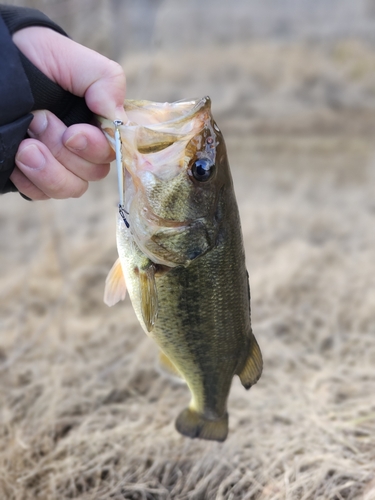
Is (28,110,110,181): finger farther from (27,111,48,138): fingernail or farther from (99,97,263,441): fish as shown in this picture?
(99,97,263,441): fish

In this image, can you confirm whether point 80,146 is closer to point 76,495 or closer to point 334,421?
point 76,495

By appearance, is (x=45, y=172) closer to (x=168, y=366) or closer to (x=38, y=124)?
(x=38, y=124)

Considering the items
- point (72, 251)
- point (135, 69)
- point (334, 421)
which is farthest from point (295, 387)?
point (135, 69)

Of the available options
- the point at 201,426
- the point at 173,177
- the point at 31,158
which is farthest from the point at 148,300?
the point at 201,426

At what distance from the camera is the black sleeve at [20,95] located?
1.82 metres

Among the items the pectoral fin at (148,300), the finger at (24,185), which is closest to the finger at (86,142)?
the finger at (24,185)

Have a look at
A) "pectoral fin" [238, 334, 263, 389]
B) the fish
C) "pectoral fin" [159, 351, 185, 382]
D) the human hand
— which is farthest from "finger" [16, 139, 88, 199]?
"pectoral fin" [238, 334, 263, 389]

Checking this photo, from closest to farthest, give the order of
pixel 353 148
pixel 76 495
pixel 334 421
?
pixel 76 495 → pixel 334 421 → pixel 353 148

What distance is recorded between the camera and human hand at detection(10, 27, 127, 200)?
6.41 feet

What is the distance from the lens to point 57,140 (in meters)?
2.05

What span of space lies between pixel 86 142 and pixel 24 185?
39 centimetres

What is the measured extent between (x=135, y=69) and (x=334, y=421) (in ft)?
36.4

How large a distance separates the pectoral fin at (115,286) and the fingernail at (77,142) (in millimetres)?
518

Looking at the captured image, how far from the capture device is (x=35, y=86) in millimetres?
1962
